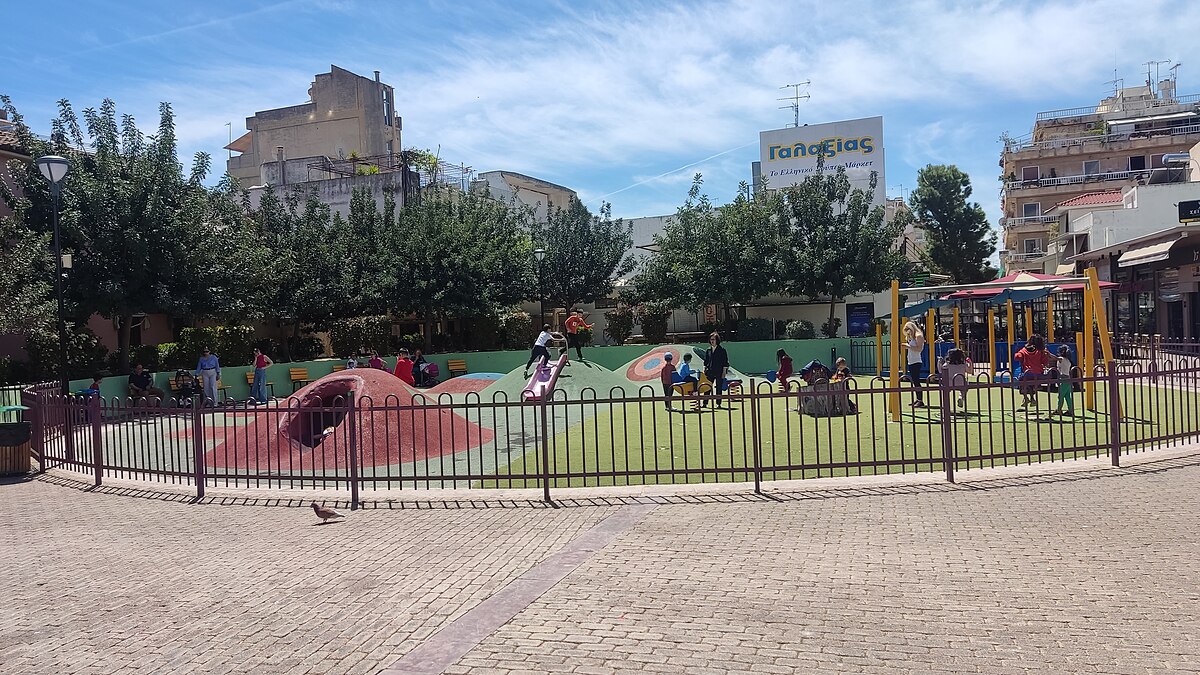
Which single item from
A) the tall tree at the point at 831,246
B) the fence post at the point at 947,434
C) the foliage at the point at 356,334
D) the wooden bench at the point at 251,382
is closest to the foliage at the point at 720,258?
the tall tree at the point at 831,246

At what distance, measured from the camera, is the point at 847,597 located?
5.58 m

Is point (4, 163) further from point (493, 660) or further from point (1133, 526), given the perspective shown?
point (1133, 526)

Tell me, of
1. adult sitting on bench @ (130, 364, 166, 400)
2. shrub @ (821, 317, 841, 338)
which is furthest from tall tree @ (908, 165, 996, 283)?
adult sitting on bench @ (130, 364, 166, 400)

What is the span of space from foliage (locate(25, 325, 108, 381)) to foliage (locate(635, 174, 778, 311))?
67.7 feet

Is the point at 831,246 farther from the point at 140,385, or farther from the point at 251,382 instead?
the point at 140,385

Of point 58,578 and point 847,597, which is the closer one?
point 847,597

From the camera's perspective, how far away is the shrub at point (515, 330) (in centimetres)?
3381

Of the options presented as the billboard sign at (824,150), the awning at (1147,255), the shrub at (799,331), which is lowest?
the shrub at (799,331)

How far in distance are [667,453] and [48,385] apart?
1112 centimetres

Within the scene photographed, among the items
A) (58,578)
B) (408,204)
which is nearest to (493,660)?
(58,578)

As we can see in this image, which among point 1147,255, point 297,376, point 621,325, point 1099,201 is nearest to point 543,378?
point 297,376

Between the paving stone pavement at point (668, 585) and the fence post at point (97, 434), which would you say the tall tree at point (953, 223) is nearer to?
the paving stone pavement at point (668, 585)

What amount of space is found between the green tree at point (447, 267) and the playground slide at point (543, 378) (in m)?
11.0

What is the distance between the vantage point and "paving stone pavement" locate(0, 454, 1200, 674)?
4738 millimetres
